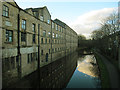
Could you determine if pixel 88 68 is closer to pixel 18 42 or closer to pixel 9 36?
pixel 18 42

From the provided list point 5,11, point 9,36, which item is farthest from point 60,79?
point 5,11

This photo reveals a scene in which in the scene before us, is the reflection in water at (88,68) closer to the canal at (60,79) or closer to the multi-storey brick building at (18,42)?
the canal at (60,79)

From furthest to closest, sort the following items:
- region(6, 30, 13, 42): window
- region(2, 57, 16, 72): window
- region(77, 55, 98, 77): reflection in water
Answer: region(77, 55, 98, 77): reflection in water
region(6, 30, 13, 42): window
region(2, 57, 16, 72): window

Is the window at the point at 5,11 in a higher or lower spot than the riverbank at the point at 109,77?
higher

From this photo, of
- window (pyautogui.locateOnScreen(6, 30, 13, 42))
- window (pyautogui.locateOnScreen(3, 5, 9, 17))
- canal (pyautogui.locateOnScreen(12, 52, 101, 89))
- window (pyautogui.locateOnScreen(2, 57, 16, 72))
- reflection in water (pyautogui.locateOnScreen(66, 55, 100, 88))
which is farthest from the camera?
reflection in water (pyautogui.locateOnScreen(66, 55, 100, 88))

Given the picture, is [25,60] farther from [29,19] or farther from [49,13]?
[49,13]

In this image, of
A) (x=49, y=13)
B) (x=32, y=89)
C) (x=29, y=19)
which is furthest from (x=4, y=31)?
(x=49, y=13)

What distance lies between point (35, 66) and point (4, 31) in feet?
24.1

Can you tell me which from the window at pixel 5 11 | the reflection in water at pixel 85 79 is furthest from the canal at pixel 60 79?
the window at pixel 5 11

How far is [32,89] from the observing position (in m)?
8.45

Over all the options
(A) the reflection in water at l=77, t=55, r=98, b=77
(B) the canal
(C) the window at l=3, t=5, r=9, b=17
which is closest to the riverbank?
(B) the canal

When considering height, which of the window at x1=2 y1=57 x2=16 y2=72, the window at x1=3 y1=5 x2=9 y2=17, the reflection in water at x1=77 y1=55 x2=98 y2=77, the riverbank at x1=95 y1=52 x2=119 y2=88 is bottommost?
the reflection in water at x1=77 y1=55 x2=98 y2=77

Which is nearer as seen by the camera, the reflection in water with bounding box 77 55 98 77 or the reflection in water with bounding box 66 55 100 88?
the reflection in water with bounding box 66 55 100 88

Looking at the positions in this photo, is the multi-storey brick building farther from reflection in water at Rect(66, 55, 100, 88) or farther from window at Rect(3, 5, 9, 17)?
reflection in water at Rect(66, 55, 100, 88)
